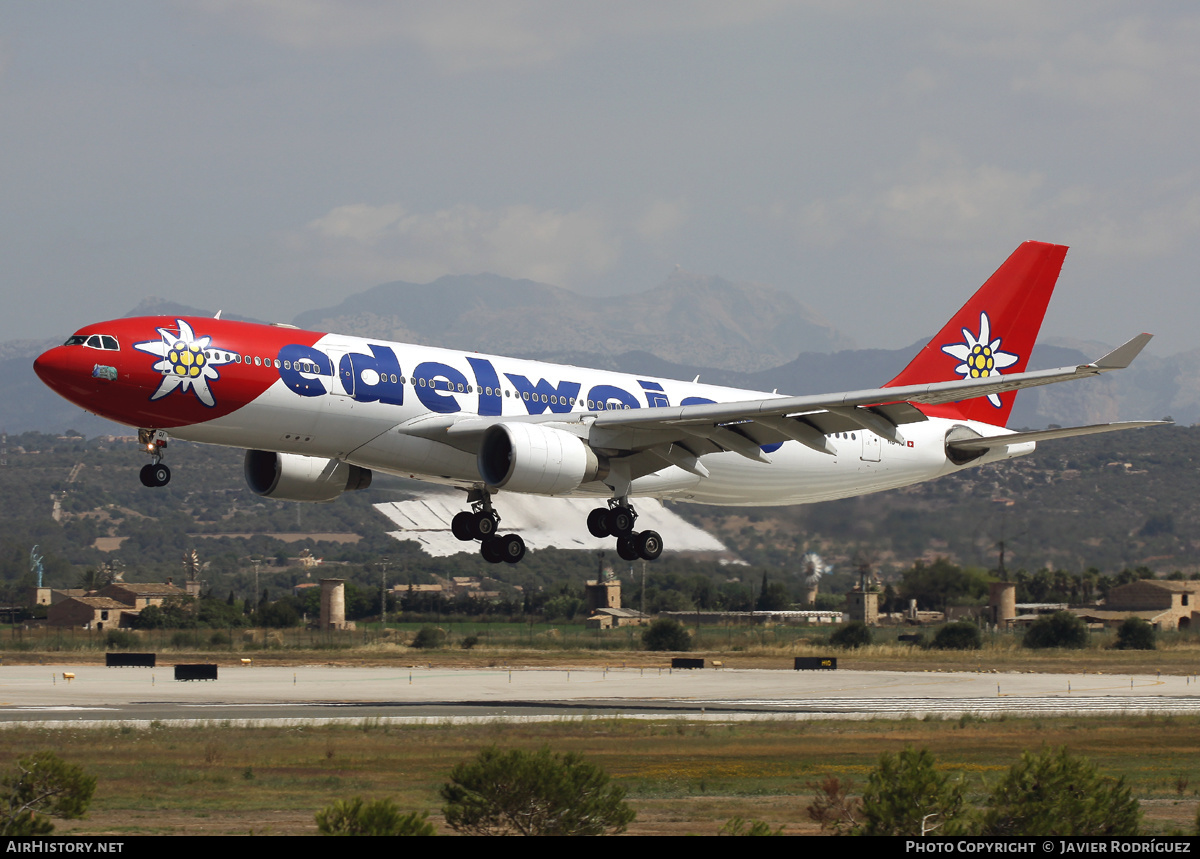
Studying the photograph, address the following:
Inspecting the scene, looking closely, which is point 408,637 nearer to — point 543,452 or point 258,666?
point 258,666

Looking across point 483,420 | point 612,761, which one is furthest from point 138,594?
point 483,420

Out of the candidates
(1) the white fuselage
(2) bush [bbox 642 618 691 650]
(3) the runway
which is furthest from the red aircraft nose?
(2) bush [bbox 642 618 691 650]

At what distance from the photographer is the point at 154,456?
113 feet

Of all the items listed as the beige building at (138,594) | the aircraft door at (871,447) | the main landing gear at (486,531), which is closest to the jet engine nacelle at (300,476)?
the main landing gear at (486,531)

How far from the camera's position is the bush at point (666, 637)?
3664 inches

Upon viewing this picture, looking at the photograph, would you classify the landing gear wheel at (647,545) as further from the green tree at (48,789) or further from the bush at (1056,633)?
the bush at (1056,633)

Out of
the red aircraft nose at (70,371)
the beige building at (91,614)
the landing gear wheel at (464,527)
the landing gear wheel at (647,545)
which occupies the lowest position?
the beige building at (91,614)

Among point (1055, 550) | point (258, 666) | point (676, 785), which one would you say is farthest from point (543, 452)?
point (258, 666)

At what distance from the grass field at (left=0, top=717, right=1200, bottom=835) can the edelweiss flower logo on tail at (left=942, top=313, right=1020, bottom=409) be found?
37.8ft

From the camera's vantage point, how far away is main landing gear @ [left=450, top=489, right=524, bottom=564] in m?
38.6

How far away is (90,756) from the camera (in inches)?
1411

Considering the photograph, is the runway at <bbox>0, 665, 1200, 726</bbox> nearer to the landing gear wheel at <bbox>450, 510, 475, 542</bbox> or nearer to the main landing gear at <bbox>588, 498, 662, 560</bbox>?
the landing gear wheel at <bbox>450, 510, 475, 542</bbox>

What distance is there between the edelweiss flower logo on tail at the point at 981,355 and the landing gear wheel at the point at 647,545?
12647mm

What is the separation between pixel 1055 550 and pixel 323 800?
34418 mm
